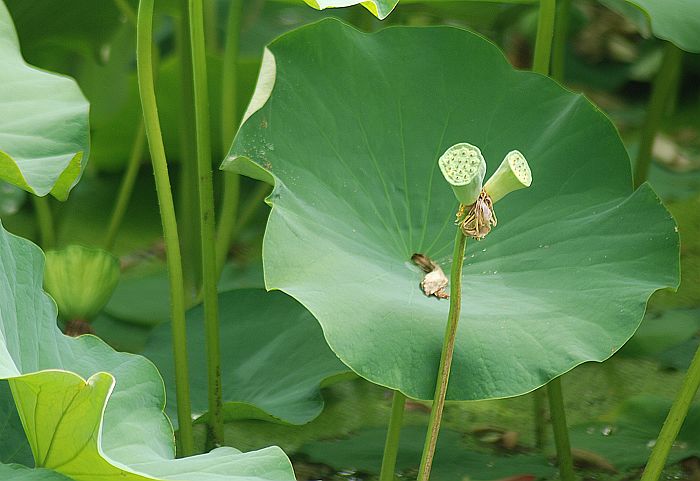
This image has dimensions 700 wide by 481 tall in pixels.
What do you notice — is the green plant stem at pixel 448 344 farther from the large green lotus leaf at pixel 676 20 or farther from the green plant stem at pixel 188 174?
the green plant stem at pixel 188 174

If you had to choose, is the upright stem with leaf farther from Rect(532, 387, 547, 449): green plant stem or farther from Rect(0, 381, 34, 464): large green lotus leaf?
Rect(0, 381, 34, 464): large green lotus leaf

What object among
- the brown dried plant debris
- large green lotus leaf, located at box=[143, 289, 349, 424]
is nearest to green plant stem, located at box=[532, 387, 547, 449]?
large green lotus leaf, located at box=[143, 289, 349, 424]

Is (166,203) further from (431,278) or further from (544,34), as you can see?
(544,34)

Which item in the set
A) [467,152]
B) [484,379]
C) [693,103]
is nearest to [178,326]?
[484,379]

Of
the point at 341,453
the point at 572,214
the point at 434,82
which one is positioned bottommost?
the point at 341,453

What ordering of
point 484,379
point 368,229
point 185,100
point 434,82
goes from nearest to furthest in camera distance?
point 484,379 < point 368,229 < point 434,82 < point 185,100

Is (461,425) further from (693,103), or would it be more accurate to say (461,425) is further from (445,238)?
(693,103)
